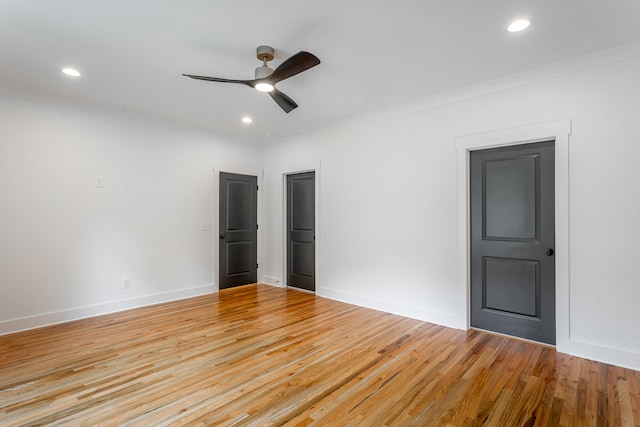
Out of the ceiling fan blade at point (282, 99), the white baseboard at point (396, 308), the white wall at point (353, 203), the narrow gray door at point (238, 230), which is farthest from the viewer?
the narrow gray door at point (238, 230)

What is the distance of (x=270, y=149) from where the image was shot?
598 centimetres

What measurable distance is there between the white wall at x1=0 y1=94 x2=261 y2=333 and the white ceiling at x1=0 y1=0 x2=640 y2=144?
0.52 meters

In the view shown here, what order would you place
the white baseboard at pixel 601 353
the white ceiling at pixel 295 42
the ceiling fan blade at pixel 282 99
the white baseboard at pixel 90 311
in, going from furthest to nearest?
the white baseboard at pixel 90 311 → the ceiling fan blade at pixel 282 99 → the white baseboard at pixel 601 353 → the white ceiling at pixel 295 42

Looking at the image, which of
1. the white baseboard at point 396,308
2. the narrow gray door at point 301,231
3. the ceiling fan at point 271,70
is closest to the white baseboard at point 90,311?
the narrow gray door at point 301,231

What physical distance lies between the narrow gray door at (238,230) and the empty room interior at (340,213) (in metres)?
0.44

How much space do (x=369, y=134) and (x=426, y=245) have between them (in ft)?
5.64

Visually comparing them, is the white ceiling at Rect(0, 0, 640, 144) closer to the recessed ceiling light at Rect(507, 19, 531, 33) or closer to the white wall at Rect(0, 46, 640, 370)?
the recessed ceiling light at Rect(507, 19, 531, 33)

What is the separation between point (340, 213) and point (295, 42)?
2683mm

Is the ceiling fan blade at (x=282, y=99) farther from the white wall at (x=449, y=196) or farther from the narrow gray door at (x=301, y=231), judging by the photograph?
the narrow gray door at (x=301, y=231)

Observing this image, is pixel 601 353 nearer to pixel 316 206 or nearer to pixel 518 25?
pixel 518 25

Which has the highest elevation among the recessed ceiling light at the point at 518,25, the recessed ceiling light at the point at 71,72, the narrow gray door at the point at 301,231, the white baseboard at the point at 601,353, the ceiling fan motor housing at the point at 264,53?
the recessed ceiling light at the point at 71,72

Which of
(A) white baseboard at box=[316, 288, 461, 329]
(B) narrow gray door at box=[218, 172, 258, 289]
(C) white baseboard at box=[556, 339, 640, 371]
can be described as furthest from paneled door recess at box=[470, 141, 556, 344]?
(B) narrow gray door at box=[218, 172, 258, 289]

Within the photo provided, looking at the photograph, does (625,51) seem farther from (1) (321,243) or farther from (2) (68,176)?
(2) (68,176)

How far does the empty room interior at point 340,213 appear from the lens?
2.27 metres
